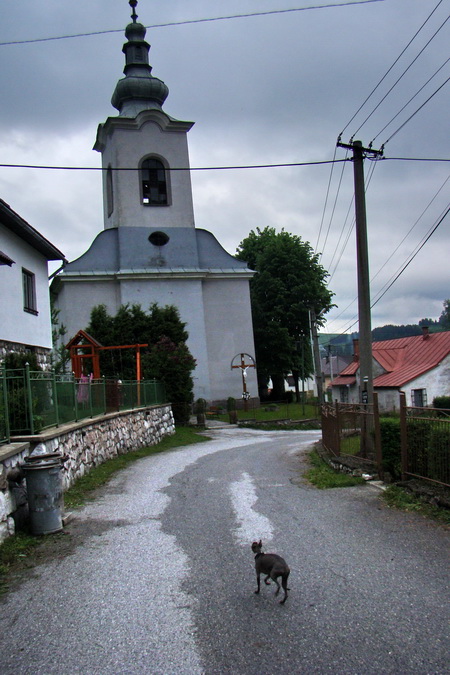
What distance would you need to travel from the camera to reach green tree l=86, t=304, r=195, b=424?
28406 millimetres

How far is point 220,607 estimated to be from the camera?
5.14 metres

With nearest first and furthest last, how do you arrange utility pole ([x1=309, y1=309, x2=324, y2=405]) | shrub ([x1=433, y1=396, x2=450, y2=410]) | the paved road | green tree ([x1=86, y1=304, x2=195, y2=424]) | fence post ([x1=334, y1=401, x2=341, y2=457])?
the paved road → fence post ([x1=334, y1=401, x2=341, y2=457]) → green tree ([x1=86, y1=304, x2=195, y2=424]) → shrub ([x1=433, y1=396, x2=450, y2=410]) → utility pole ([x1=309, y1=309, x2=324, y2=405])

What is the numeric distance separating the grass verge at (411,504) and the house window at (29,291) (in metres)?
12.5

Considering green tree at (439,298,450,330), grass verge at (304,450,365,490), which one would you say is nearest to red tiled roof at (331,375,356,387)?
grass verge at (304,450,365,490)

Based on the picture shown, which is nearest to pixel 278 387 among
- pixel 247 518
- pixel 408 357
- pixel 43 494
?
pixel 408 357

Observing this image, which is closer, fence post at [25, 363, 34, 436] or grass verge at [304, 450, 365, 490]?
fence post at [25, 363, 34, 436]

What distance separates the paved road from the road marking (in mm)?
36

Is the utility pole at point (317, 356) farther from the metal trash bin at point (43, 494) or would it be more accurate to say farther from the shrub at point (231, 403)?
the metal trash bin at point (43, 494)

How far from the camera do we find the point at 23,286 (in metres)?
18.4

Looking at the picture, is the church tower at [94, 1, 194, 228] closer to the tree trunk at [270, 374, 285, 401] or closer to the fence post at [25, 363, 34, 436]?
the tree trunk at [270, 374, 285, 401]

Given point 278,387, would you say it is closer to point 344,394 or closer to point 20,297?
point 344,394

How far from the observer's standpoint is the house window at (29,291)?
18.6m

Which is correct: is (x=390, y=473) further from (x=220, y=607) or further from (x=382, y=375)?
(x=382, y=375)

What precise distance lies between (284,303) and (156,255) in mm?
12908
